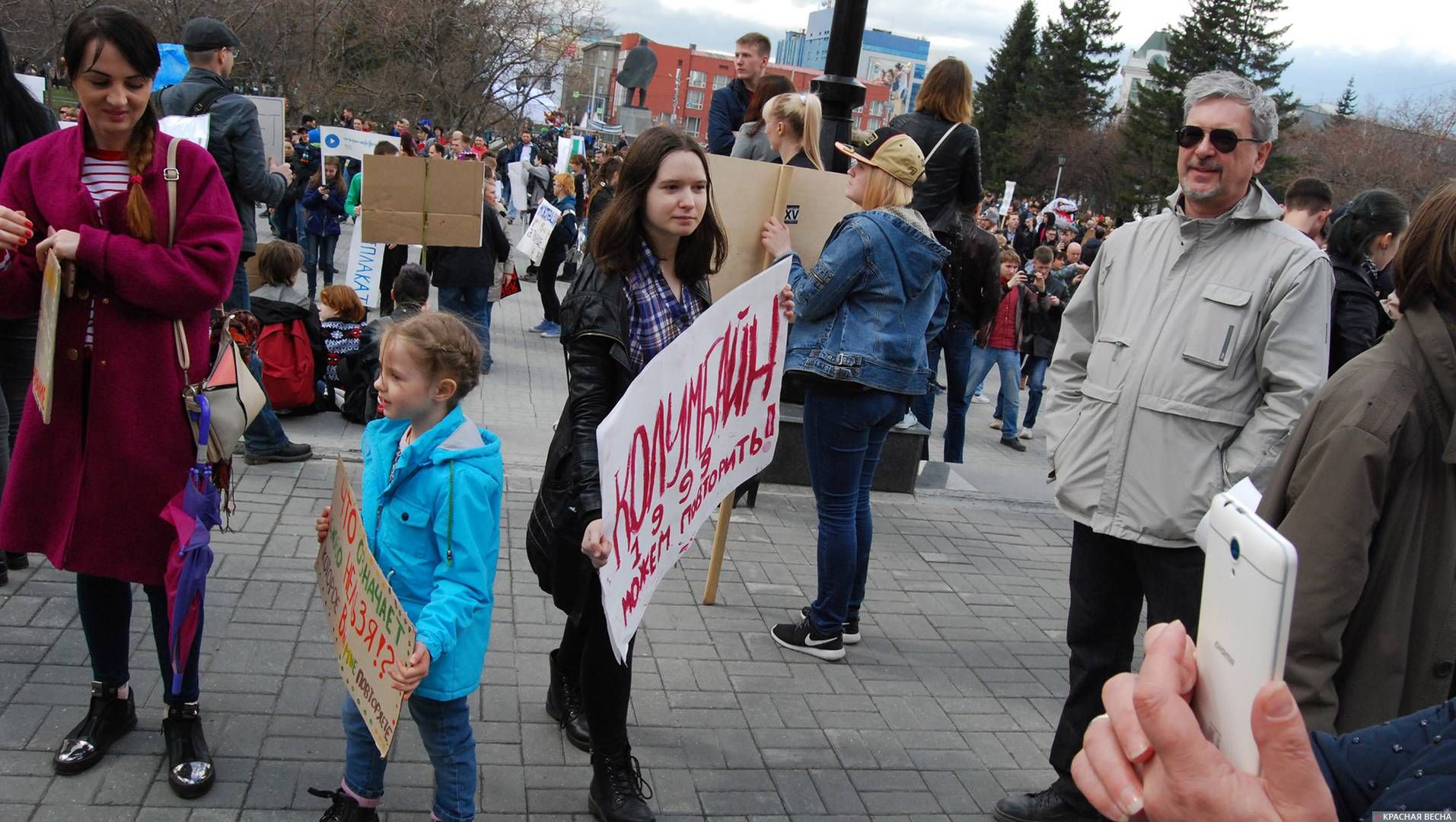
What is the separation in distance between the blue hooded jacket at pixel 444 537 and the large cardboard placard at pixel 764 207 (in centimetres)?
174

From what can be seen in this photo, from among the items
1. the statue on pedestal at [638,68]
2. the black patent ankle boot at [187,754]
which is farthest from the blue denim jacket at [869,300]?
the statue on pedestal at [638,68]

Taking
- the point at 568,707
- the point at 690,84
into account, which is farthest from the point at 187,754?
the point at 690,84

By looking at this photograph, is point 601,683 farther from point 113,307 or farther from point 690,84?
point 690,84

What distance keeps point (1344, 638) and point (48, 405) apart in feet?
10.2

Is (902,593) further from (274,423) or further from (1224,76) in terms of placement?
(274,423)

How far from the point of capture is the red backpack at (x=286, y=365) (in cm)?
676

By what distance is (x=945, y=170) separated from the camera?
603 cm

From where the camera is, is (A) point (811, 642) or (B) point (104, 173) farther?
(A) point (811, 642)

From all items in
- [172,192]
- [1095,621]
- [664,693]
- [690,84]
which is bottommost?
[664,693]

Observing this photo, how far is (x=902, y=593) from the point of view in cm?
541

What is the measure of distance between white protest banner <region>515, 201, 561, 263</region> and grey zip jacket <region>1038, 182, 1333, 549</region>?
9.46m

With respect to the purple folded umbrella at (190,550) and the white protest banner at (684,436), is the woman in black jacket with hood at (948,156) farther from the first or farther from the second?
the purple folded umbrella at (190,550)

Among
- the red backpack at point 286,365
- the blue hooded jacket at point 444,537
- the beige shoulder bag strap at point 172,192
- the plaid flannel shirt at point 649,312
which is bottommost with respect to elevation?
the red backpack at point 286,365

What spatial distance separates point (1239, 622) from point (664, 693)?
10.4 feet
